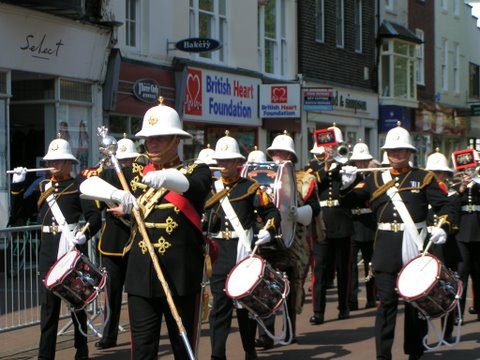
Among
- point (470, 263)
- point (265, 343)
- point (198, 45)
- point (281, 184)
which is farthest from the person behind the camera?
point (198, 45)

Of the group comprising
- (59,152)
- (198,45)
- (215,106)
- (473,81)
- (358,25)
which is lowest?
(59,152)

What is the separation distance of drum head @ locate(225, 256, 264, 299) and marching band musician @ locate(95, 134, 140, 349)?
5.21ft

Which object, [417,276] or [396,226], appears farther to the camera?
[396,226]

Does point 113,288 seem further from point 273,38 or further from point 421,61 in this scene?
point 421,61

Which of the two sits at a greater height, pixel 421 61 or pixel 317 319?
pixel 421 61

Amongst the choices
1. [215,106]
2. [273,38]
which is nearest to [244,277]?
[215,106]

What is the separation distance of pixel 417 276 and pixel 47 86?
11.9 meters

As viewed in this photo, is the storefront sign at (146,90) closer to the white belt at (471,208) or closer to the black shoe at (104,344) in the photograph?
the white belt at (471,208)

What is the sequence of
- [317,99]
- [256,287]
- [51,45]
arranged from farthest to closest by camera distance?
[317,99] → [51,45] → [256,287]

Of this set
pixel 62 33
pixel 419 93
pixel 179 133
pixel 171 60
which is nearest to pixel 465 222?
pixel 179 133

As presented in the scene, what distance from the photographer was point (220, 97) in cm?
2566

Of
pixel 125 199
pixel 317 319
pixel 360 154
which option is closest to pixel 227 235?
pixel 125 199

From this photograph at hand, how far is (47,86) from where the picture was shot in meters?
19.7

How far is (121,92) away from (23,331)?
10.3m
